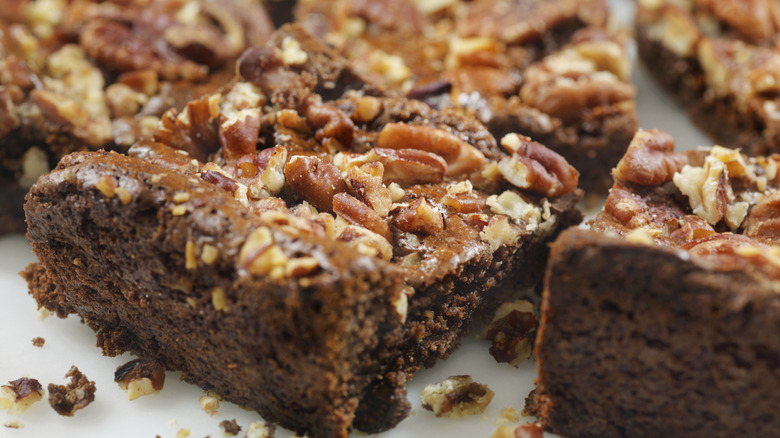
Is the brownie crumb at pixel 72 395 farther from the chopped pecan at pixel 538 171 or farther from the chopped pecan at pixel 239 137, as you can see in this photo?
the chopped pecan at pixel 538 171

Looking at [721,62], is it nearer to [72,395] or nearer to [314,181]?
[314,181]

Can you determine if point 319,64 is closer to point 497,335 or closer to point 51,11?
point 497,335

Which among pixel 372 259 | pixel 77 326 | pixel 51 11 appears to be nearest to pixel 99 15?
pixel 51 11

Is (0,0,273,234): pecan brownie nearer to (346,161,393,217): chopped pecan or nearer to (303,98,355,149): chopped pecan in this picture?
(303,98,355,149): chopped pecan

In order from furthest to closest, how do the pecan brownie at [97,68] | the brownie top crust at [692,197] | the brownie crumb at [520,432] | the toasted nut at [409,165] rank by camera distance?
the pecan brownie at [97,68], the toasted nut at [409,165], the brownie top crust at [692,197], the brownie crumb at [520,432]

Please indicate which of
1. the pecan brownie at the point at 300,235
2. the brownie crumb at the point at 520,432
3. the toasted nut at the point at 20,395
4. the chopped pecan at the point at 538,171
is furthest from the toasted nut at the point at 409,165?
the toasted nut at the point at 20,395

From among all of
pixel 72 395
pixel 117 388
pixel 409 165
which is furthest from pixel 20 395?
pixel 409 165

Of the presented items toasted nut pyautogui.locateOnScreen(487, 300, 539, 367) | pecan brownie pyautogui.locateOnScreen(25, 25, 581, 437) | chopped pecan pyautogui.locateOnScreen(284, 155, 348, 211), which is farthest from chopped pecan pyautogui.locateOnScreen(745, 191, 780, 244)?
chopped pecan pyautogui.locateOnScreen(284, 155, 348, 211)
